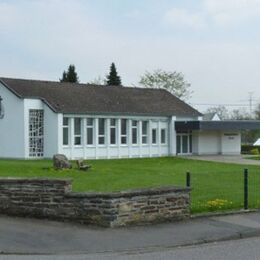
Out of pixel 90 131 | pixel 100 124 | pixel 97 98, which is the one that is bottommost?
pixel 90 131

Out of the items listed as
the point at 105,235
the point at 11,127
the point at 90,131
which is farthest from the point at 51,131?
the point at 105,235

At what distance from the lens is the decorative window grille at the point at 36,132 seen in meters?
51.8

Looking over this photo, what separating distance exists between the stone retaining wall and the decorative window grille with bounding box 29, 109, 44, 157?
122ft

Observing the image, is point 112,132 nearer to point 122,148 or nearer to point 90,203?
point 122,148

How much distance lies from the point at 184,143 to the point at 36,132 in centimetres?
1671

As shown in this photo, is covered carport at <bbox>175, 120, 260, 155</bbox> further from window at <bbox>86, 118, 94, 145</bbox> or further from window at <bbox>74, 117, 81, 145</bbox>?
window at <bbox>74, 117, 81, 145</bbox>

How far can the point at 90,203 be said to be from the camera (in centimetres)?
1385

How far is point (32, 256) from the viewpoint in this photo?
10.9 metres

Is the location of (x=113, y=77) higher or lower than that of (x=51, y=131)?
higher

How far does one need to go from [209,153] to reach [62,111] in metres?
19.4

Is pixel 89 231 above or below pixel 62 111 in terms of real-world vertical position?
below

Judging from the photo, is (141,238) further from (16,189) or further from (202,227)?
(16,189)

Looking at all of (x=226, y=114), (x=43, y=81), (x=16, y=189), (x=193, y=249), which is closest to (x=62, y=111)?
(x=43, y=81)

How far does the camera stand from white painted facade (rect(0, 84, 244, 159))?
168 feet
